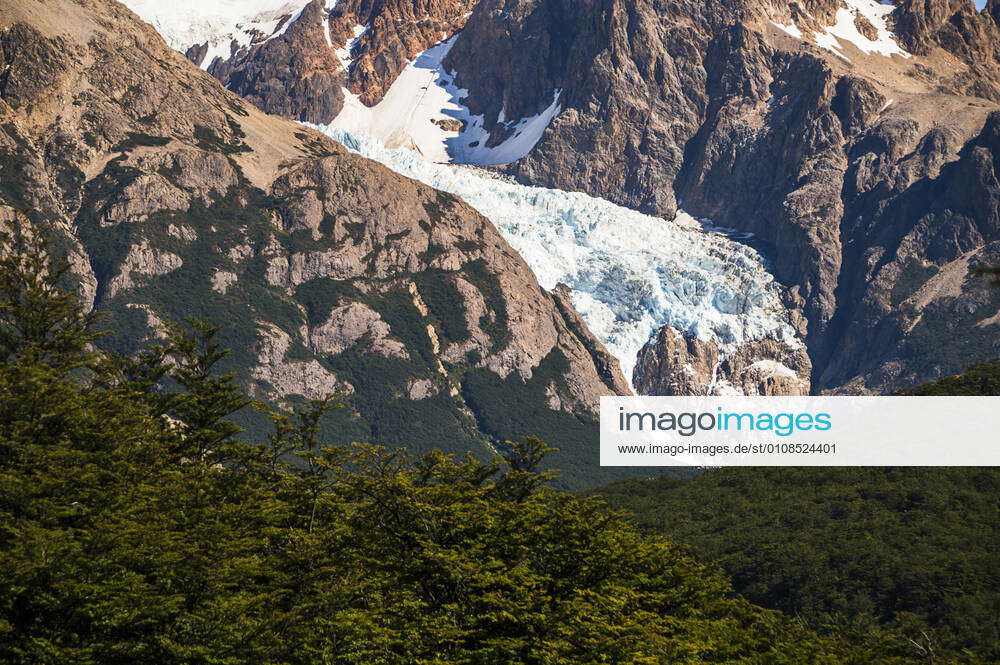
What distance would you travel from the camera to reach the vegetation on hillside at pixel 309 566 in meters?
42.2

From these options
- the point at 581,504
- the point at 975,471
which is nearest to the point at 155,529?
the point at 581,504

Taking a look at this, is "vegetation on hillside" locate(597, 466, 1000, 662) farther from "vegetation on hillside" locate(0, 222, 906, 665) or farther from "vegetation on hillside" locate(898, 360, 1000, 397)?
"vegetation on hillside" locate(0, 222, 906, 665)

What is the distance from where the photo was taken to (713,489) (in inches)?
7131

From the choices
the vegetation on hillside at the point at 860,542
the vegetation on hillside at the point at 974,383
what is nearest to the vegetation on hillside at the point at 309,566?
the vegetation on hillside at the point at 860,542

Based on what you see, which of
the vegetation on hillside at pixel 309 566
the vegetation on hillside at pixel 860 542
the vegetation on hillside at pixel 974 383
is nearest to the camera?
the vegetation on hillside at pixel 309 566

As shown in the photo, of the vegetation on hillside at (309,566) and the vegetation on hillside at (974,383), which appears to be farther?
the vegetation on hillside at (974,383)

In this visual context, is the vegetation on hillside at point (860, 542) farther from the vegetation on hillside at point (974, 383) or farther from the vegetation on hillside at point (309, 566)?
the vegetation on hillside at point (309, 566)

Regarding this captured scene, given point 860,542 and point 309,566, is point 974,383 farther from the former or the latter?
point 309,566

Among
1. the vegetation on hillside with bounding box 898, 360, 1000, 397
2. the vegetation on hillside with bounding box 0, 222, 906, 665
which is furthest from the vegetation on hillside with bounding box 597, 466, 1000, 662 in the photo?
the vegetation on hillside with bounding box 0, 222, 906, 665

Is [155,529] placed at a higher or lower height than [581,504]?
lower

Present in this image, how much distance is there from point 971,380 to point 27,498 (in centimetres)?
16648

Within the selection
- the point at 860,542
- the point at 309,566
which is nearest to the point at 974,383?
the point at 860,542

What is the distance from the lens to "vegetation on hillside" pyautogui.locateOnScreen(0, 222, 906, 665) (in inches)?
1661

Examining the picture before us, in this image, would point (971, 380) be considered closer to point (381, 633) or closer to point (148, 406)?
point (148, 406)
